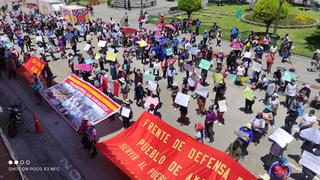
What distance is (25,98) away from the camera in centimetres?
1770

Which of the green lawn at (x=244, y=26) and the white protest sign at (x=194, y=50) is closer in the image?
A: the white protest sign at (x=194, y=50)

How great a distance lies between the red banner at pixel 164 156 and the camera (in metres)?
9.05

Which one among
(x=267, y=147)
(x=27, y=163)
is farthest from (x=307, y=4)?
(x=27, y=163)

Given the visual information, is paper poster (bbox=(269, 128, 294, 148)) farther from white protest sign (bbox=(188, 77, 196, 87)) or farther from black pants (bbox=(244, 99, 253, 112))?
white protest sign (bbox=(188, 77, 196, 87))

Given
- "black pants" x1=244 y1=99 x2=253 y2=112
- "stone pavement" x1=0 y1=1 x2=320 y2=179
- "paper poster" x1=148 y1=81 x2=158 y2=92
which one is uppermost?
"paper poster" x1=148 y1=81 x2=158 y2=92

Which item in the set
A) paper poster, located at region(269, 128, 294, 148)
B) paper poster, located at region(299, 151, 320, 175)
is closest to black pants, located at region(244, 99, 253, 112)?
paper poster, located at region(269, 128, 294, 148)

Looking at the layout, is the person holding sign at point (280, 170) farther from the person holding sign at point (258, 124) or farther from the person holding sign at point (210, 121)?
the person holding sign at point (210, 121)

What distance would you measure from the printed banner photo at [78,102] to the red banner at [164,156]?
2402mm

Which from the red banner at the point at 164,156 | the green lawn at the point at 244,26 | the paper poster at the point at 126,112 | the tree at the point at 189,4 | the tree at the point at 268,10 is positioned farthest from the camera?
the tree at the point at 189,4

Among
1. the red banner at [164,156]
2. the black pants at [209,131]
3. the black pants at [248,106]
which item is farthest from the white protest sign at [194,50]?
the red banner at [164,156]

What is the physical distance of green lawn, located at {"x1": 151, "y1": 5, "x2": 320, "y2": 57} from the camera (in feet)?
89.9

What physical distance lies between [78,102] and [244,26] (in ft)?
84.1

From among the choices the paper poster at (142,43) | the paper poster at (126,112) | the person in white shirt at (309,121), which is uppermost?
the paper poster at (142,43)

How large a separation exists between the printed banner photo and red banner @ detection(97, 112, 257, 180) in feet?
7.88
